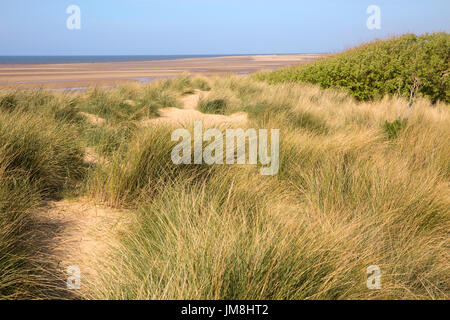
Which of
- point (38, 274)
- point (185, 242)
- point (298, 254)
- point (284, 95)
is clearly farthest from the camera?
point (284, 95)

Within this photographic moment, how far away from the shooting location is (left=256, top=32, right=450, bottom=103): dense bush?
8641mm

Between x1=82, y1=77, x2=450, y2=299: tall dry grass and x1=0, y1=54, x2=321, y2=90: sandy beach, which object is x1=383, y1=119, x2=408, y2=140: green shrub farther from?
x1=0, y1=54, x2=321, y2=90: sandy beach

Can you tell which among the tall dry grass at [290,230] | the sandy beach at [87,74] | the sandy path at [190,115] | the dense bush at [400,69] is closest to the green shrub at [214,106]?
the sandy path at [190,115]

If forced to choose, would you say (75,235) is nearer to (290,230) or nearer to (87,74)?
(290,230)

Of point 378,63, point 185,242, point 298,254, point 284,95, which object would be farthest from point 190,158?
point 378,63

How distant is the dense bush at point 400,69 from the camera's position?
8.64 metres

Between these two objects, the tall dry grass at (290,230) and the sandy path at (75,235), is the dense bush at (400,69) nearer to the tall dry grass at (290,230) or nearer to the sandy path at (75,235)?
the tall dry grass at (290,230)

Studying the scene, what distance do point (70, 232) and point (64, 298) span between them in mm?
808

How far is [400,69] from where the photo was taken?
348 inches

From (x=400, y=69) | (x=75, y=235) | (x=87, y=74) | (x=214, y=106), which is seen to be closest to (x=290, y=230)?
(x=75, y=235)

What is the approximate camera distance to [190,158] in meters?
3.56

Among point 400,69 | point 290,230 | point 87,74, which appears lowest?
point 290,230

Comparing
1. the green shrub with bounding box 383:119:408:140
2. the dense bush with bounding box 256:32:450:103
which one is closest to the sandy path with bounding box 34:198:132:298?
the green shrub with bounding box 383:119:408:140

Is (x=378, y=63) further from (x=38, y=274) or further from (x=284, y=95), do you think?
(x=38, y=274)
